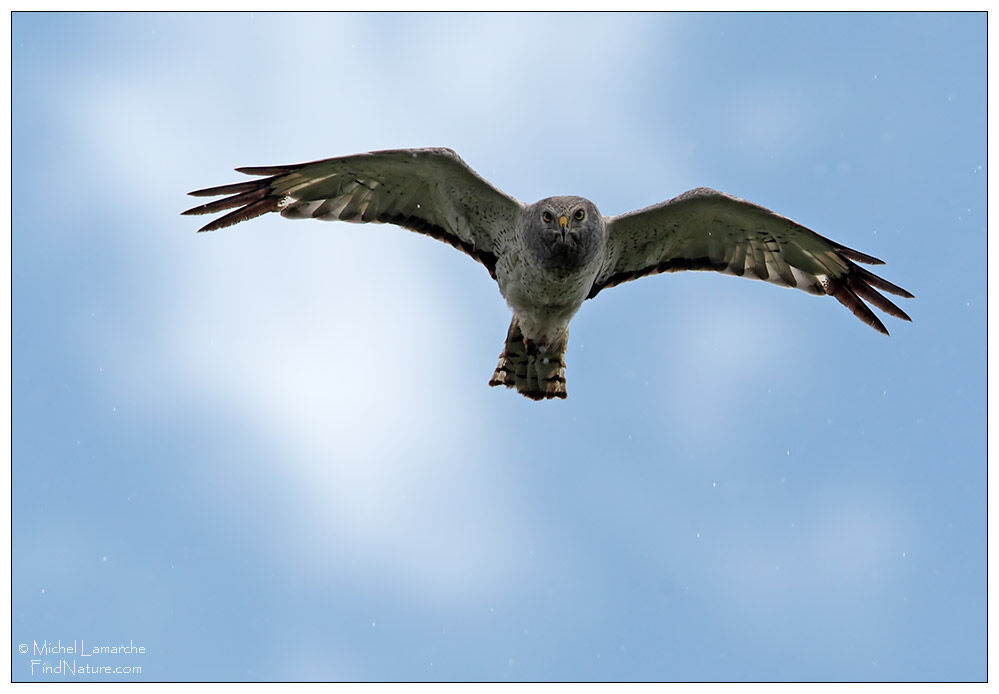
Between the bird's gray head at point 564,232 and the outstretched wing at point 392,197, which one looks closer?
the bird's gray head at point 564,232

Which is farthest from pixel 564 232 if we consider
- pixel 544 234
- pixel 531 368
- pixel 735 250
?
pixel 735 250

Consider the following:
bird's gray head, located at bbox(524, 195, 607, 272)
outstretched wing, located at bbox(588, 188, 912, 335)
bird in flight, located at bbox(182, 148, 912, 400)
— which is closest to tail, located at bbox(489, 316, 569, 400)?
bird in flight, located at bbox(182, 148, 912, 400)

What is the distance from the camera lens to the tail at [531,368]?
11227 millimetres

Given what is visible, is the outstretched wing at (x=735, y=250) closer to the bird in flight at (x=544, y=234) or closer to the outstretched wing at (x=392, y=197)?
the bird in flight at (x=544, y=234)

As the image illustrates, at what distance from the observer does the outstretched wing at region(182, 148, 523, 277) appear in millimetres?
10133

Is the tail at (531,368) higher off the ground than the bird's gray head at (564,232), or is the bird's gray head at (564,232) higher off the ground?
the bird's gray head at (564,232)

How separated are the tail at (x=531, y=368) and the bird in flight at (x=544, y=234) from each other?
0.03ft

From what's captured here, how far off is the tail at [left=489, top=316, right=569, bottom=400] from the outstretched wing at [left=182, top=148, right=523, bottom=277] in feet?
2.84

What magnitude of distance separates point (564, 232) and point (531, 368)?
207 centimetres

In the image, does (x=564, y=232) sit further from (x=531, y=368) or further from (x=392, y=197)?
(x=531, y=368)

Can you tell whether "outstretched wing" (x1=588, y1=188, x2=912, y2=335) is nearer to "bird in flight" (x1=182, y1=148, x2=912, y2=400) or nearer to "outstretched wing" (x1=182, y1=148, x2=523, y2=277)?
"bird in flight" (x1=182, y1=148, x2=912, y2=400)

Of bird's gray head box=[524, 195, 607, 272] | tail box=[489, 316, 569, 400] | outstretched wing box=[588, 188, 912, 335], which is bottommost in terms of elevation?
tail box=[489, 316, 569, 400]

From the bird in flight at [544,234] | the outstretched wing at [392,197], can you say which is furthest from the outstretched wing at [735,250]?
the outstretched wing at [392,197]

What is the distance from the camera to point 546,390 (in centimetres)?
1137
